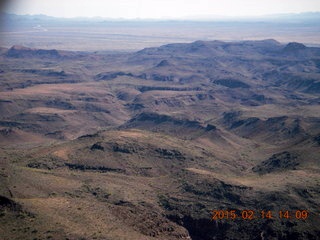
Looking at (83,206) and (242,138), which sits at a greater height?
(83,206)

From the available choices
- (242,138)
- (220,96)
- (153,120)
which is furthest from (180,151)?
(220,96)

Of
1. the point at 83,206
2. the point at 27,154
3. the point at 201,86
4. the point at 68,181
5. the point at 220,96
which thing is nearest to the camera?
the point at 83,206

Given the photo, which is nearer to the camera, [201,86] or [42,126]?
[42,126]

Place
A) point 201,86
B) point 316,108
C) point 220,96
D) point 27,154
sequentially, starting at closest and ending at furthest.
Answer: point 27,154 < point 316,108 < point 220,96 < point 201,86

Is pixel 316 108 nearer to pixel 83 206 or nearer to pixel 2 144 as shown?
pixel 2 144

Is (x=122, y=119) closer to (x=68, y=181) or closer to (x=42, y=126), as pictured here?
(x=42, y=126)

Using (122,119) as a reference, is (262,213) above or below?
above

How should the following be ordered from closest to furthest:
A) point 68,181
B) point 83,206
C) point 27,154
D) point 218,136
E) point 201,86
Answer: point 83,206 < point 68,181 < point 27,154 < point 218,136 < point 201,86

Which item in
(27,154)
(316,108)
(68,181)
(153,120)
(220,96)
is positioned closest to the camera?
(68,181)

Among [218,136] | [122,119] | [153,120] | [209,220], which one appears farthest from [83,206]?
[122,119]
